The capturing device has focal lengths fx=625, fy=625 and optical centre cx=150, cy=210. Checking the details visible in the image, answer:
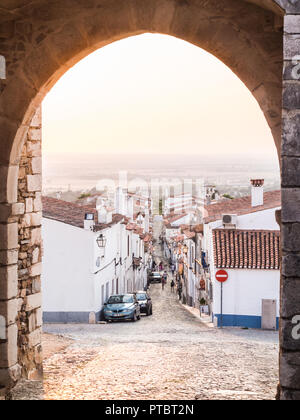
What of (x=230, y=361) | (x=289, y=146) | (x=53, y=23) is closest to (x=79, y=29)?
(x=53, y=23)

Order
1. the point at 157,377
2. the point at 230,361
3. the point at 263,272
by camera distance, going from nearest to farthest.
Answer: the point at 157,377 < the point at 230,361 < the point at 263,272

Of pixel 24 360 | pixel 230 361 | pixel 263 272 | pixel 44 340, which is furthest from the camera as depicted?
pixel 263 272

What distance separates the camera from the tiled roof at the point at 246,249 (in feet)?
66.4

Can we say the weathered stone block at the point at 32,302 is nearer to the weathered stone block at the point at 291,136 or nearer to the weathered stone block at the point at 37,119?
the weathered stone block at the point at 37,119

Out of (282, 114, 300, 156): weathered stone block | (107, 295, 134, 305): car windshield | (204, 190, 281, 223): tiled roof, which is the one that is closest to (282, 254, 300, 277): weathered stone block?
(282, 114, 300, 156): weathered stone block

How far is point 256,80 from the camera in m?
5.78

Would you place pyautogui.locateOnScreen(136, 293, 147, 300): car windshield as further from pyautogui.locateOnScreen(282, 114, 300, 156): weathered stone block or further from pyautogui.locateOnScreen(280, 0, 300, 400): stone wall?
pyautogui.locateOnScreen(282, 114, 300, 156): weathered stone block

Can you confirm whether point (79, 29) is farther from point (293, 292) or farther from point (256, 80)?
point (293, 292)

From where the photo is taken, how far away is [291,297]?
4.12 metres

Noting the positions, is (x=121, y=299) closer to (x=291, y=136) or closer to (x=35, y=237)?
(x=35, y=237)

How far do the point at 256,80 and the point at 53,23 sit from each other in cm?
211

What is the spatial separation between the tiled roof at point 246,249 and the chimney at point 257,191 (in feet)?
8.59

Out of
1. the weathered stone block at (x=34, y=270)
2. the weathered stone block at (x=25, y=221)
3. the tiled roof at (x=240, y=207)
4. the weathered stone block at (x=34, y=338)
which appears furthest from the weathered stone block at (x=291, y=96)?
the tiled roof at (x=240, y=207)

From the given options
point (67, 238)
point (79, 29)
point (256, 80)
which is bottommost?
point (67, 238)
